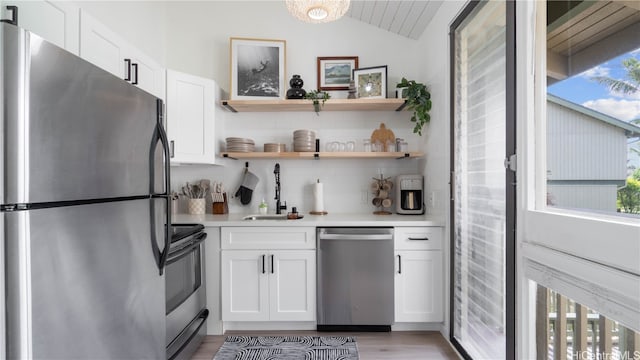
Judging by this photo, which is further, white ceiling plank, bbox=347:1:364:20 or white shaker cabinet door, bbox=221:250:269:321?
white ceiling plank, bbox=347:1:364:20

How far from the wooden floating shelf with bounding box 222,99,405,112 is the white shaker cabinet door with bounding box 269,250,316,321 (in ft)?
4.14

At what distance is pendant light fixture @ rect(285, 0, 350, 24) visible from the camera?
188cm

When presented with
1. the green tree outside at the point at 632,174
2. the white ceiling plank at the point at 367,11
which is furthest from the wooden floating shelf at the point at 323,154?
the green tree outside at the point at 632,174

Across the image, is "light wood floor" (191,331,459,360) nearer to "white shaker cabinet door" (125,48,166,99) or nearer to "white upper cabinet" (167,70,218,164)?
"white upper cabinet" (167,70,218,164)

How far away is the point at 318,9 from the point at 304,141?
118 centimetres

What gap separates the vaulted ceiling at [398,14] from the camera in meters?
2.59

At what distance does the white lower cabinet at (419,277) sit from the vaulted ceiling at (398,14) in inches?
67.8

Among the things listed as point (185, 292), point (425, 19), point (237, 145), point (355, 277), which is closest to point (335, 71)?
point (425, 19)

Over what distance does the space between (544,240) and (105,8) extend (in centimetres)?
280

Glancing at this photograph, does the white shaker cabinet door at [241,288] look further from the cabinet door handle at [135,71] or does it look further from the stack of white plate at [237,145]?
the cabinet door handle at [135,71]

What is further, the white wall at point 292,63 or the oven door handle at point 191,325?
the white wall at point 292,63

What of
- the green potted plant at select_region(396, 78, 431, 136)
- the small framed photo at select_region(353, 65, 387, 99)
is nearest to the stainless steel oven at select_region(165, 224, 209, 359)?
the small framed photo at select_region(353, 65, 387, 99)

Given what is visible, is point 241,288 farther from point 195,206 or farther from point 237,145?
point 237,145

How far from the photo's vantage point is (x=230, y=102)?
9.29 ft
